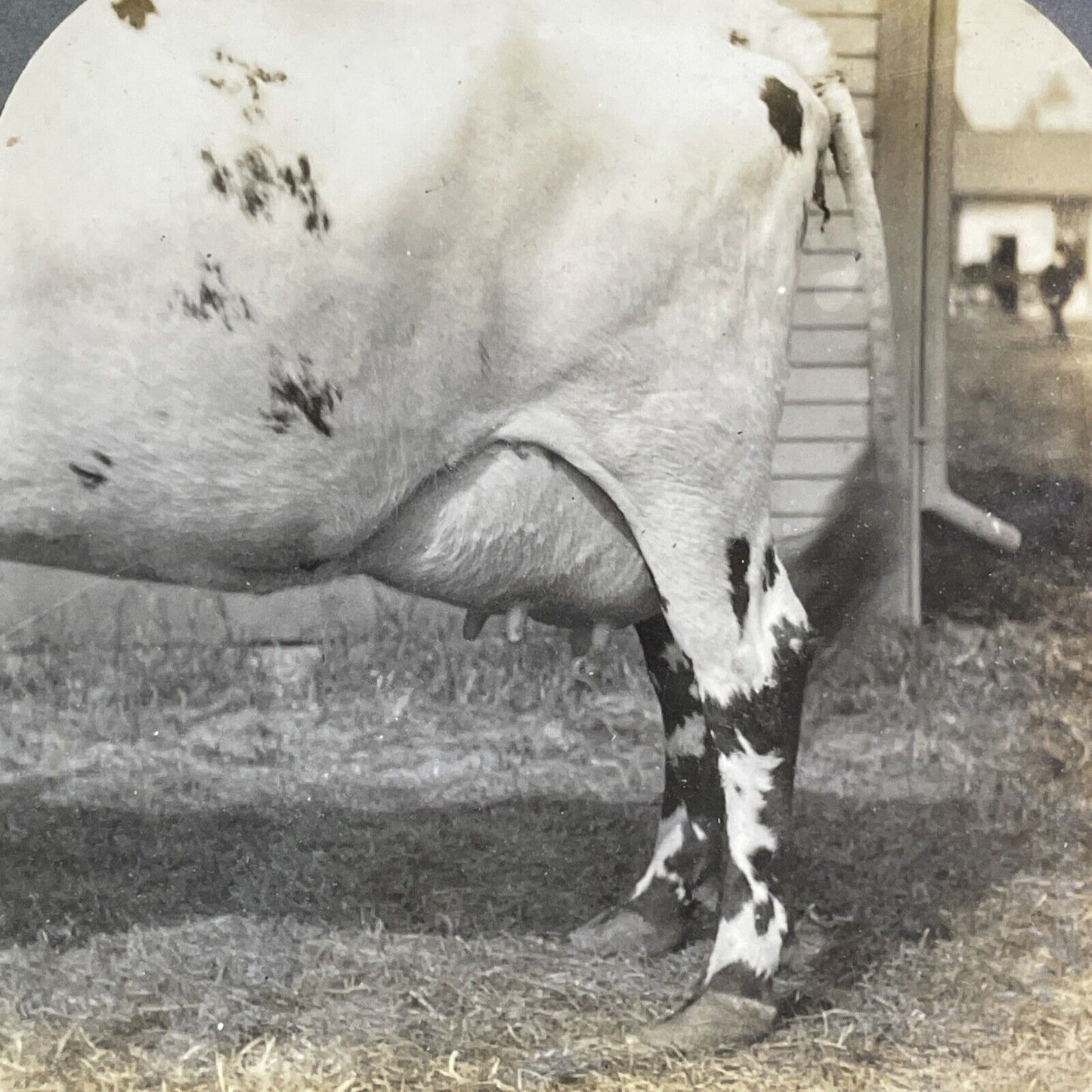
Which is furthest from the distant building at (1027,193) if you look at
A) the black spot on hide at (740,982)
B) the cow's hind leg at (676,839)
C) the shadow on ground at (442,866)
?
the black spot on hide at (740,982)

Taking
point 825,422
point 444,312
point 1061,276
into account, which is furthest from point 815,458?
point 444,312

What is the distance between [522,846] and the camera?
2381 mm

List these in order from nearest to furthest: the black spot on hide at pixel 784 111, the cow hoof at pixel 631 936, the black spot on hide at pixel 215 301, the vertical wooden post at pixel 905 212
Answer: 1. the black spot on hide at pixel 215 301
2. the black spot on hide at pixel 784 111
3. the vertical wooden post at pixel 905 212
4. the cow hoof at pixel 631 936

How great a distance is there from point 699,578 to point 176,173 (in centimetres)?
105

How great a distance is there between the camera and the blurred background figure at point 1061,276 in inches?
88.3

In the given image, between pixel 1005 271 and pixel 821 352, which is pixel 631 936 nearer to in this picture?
pixel 821 352

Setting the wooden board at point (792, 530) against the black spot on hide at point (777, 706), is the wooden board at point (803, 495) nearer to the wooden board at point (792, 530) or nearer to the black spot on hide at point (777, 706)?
the wooden board at point (792, 530)

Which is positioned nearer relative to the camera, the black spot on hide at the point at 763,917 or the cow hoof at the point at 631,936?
the black spot on hide at the point at 763,917

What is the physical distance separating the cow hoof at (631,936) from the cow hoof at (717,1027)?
0.16m

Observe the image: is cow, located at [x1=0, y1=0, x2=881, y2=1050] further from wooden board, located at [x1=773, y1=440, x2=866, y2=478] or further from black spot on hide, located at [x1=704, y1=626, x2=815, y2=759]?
wooden board, located at [x1=773, y1=440, x2=866, y2=478]

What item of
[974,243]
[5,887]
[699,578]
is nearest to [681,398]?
[699,578]

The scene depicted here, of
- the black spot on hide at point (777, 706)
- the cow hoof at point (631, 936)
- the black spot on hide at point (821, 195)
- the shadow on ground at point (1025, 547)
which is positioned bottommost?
the cow hoof at point (631, 936)

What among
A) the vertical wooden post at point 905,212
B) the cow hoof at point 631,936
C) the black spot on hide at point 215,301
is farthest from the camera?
the cow hoof at point 631,936

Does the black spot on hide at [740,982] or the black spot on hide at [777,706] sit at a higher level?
the black spot on hide at [777,706]
